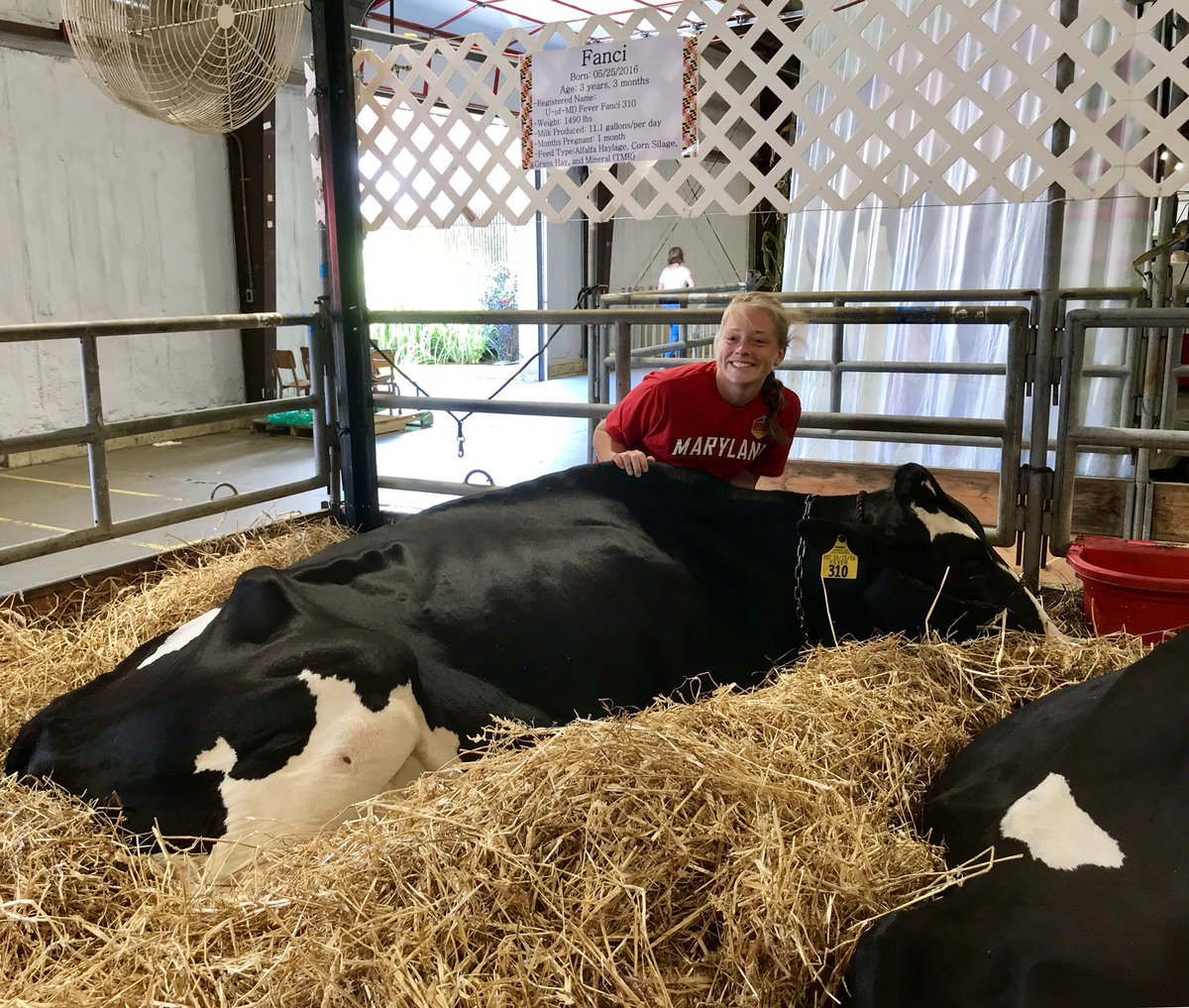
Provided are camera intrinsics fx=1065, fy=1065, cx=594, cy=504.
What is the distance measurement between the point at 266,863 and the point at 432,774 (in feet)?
1.14

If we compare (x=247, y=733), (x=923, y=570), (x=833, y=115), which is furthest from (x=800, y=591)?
(x=833, y=115)

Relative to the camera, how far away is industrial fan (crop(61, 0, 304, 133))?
3.82 meters

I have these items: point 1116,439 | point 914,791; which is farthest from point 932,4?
point 914,791

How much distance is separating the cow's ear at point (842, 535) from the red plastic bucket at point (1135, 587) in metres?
0.72

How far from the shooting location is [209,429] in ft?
33.5

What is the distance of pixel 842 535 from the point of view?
9.42 feet

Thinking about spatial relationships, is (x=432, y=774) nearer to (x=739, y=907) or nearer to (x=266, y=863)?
(x=266, y=863)

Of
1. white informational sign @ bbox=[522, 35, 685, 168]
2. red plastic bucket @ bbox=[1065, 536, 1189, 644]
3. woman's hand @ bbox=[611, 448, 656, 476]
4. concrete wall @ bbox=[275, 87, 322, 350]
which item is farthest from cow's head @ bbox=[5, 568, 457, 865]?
concrete wall @ bbox=[275, 87, 322, 350]

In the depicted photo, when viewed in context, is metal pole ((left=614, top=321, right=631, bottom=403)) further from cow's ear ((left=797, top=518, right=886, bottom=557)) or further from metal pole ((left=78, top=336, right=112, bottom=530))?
metal pole ((left=78, top=336, right=112, bottom=530))

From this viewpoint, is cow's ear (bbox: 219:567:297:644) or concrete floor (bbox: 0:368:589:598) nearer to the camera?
cow's ear (bbox: 219:567:297:644)

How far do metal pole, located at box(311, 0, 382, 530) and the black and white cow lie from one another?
3.25 m

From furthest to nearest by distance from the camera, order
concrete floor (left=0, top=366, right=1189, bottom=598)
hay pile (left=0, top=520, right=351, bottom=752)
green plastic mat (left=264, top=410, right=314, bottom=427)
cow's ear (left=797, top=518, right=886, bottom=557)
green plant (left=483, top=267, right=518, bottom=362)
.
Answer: green plant (left=483, top=267, right=518, bottom=362) → green plastic mat (left=264, top=410, right=314, bottom=427) → concrete floor (left=0, top=366, right=1189, bottom=598) → hay pile (left=0, top=520, right=351, bottom=752) → cow's ear (left=797, top=518, right=886, bottom=557)

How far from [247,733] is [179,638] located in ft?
1.49

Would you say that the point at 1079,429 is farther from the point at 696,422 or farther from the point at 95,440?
the point at 95,440
